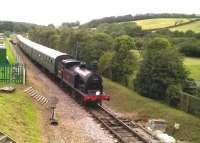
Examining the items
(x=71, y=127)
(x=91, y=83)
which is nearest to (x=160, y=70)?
(x=91, y=83)

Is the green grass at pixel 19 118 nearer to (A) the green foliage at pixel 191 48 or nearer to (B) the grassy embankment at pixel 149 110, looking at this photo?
(B) the grassy embankment at pixel 149 110

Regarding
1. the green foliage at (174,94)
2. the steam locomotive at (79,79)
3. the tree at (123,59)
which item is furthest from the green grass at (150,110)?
the steam locomotive at (79,79)

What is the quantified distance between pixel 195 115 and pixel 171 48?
6.94 metres

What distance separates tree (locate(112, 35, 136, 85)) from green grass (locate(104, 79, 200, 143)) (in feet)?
5.63

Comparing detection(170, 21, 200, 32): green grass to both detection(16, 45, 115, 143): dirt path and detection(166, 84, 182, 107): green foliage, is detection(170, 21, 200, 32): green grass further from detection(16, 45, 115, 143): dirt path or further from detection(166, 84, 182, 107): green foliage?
detection(166, 84, 182, 107): green foliage

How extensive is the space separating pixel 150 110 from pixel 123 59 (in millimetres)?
12314

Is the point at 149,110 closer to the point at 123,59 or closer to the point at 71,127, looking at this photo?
the point at 71,127

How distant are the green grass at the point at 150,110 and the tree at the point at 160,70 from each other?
94cm

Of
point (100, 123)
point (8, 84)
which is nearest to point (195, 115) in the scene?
point (100, 123)

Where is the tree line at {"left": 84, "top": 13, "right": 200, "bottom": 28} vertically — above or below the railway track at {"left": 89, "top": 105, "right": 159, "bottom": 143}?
above

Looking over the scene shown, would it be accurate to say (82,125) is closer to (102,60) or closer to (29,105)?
(29,105)

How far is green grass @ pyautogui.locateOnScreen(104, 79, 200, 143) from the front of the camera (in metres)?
24.9

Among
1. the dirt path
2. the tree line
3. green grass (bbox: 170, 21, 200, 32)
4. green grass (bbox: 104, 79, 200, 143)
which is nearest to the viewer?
the dirt path

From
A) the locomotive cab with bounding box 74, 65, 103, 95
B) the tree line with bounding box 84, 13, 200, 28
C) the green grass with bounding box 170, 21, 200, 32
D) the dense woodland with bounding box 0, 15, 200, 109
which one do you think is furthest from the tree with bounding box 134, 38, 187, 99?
the tree line with bounding box 84, 13, 200, 28
